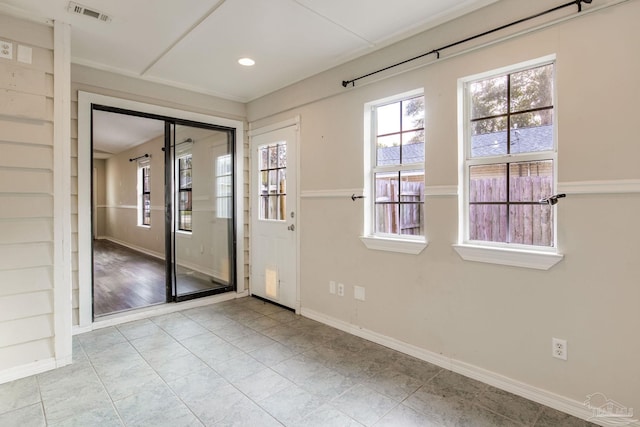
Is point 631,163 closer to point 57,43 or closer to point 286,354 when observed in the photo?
point 286,354

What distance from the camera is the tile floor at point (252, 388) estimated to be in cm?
191

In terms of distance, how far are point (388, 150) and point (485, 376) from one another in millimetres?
1912

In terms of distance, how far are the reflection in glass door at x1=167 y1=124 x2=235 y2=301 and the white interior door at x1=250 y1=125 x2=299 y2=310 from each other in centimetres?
35

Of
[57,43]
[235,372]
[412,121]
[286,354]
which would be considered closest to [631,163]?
[412,121]

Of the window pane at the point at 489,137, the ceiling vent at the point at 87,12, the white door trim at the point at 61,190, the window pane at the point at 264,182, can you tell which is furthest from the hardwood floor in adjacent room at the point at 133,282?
the window pane at the point at 489,137

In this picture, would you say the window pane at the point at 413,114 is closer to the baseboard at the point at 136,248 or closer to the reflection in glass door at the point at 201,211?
the reflection in glass door at the point at 201,211

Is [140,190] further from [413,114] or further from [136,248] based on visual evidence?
[413,114]

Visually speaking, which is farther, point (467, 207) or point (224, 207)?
point (224, 207)

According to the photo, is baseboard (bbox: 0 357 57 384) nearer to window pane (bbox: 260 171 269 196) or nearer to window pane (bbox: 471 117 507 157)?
window pane (bbox: 260 171 269 196)

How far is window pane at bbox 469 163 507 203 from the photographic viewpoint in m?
2.28

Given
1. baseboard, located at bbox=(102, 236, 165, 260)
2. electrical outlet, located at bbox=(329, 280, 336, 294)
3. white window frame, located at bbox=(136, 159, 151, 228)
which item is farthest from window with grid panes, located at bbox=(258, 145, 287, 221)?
white window frame, located at bbox=(136, 159, 151, 228)

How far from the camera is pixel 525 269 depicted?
211 centimetres

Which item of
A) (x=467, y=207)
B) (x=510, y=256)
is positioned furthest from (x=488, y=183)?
(x=510, y=256)

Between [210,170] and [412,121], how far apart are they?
8.82ft
